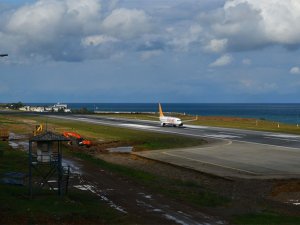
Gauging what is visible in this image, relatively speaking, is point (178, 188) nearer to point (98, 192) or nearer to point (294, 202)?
point (98, 192)

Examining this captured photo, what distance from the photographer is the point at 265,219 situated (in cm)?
1994

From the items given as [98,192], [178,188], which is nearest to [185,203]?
[98,192]

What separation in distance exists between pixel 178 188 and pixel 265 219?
8.93m

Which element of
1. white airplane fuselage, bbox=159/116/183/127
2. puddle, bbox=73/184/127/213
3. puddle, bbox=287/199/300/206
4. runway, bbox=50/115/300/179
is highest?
white airplane fuselage, bbox=159/116/183/127

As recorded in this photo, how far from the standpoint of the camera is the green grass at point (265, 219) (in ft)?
63.1

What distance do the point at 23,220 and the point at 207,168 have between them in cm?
2308

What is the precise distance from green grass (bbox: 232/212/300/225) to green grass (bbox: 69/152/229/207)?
2713mm

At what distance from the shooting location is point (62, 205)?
2059 centimetres

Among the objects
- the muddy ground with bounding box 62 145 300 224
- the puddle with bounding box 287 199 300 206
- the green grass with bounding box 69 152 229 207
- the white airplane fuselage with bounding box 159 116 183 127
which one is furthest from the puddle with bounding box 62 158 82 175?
the white airplane fuselage with bounding box 159 116 183 127

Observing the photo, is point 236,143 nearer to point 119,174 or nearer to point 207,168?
point 207,168

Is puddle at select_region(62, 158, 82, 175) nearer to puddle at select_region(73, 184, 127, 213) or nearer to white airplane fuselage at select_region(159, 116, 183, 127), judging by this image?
puddle at select_region(73, 184, 127, 213)

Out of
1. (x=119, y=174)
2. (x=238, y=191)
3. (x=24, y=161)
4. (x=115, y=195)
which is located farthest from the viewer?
(x=24, y=161)

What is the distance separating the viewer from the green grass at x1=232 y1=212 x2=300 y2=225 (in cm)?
1923

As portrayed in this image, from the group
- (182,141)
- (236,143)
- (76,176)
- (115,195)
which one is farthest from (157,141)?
(115,195)
